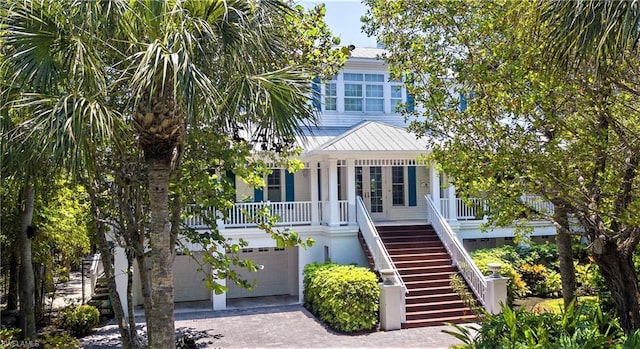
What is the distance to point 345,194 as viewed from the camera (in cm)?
1830

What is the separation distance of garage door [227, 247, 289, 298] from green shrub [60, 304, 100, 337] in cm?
537

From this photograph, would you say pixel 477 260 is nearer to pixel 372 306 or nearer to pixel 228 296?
pixel 372 306

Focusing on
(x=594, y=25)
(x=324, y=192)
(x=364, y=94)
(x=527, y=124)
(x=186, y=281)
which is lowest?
(x=186, y=281)

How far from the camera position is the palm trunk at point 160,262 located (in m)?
5.88

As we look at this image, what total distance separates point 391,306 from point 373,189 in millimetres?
6787

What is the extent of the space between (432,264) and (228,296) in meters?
7.17

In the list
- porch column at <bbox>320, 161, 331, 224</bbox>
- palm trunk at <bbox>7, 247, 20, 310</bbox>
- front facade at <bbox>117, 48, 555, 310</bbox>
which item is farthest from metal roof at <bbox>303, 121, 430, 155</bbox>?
palm trunk at <bbox>7, 247, 20, 310</bbox>

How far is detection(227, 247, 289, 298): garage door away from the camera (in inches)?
699

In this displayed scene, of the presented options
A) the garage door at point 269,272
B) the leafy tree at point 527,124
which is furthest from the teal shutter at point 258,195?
the leafy tree at point 527,124

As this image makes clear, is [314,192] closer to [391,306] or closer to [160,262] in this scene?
[391,306]

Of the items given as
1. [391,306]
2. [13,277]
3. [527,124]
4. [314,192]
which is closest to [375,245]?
[391,306]

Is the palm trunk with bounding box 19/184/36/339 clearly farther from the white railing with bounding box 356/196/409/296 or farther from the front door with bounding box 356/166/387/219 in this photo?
the front door with bounding box 356/166/387/219

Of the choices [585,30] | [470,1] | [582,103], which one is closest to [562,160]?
[582,103]

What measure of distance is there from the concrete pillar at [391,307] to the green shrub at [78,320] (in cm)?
762
